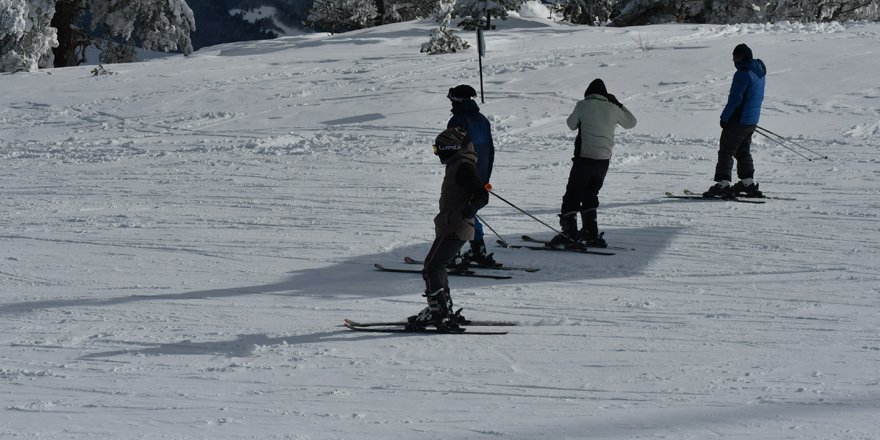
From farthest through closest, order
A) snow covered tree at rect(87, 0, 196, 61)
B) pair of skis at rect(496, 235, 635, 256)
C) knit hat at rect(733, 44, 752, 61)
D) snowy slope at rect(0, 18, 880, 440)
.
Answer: snow covered tree at rect(87, 0, 196, 61), knit hat at rect(733, 44, 752, 61), pair of skis at rect(496, 235, 635, 256), snowy slope at rect(0, 18, 880, 440)

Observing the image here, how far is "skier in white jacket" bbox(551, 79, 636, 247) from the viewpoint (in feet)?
30.3

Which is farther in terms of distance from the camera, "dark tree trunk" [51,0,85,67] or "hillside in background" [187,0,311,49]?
"hillside in background" [187,0,311,49]

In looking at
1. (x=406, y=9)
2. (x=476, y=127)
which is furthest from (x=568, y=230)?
(x=406, y=9)

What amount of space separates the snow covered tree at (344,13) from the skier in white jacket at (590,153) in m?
31.3

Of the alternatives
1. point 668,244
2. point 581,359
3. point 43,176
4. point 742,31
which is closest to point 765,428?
point 581,359

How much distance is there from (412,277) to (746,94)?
4794 millimetres

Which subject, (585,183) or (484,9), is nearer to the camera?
(585,183)

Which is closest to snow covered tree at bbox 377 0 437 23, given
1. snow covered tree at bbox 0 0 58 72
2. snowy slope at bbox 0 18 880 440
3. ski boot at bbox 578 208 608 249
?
snow covered tree at bbox 0 0 58 72

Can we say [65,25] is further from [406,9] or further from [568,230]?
[568,230]

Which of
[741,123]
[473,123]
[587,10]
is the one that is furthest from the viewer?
[587,10]

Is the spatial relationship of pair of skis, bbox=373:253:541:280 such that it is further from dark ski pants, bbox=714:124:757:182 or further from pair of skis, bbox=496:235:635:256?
dark ski pants, bbox=714:124:757:182

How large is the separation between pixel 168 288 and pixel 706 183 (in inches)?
280

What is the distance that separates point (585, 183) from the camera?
30.9ft

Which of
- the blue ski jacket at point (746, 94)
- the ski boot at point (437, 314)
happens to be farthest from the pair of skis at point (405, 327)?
the blue ski jacket at point (746, 94)
